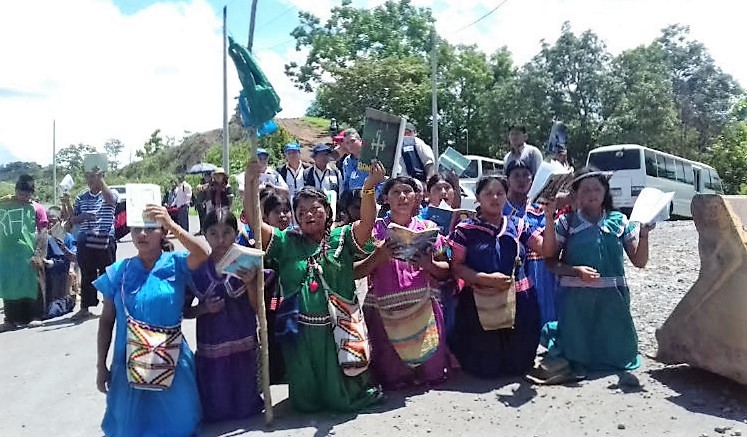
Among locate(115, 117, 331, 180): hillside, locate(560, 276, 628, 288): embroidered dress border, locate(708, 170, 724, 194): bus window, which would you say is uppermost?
locate(115, 117, 331, 180): hillside

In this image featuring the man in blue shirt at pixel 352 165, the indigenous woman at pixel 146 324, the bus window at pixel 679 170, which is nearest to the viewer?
the indigenous woman at pixel 146 324

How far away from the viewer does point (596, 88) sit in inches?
1104

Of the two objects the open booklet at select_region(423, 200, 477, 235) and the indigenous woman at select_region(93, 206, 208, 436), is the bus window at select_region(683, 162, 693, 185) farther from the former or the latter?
the indigenous woman at select_region(93, 206, 208, 436)

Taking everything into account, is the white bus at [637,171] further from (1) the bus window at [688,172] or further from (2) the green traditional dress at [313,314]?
(2) the green traditional dress at [313,314]

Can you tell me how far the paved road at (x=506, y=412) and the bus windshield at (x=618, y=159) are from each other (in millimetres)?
16365

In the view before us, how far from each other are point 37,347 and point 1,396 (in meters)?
1.66

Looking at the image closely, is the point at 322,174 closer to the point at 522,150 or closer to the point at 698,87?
the point at 522,150

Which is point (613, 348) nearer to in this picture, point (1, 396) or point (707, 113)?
point (1, 396)

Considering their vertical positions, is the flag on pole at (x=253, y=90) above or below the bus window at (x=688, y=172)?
below

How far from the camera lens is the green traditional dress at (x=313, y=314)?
14.1ft

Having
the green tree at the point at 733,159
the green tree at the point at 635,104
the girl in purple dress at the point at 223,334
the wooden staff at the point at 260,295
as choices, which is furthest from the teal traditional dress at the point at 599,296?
the green tree at the point at 733,159

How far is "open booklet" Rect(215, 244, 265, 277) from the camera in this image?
3.82 meters

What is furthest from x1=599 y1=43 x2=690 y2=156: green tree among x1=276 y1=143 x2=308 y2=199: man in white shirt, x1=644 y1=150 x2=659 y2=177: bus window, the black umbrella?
→ x1=276 y1=143 x2=308 y2=199: man in white shirt

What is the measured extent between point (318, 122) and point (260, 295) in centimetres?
3196
